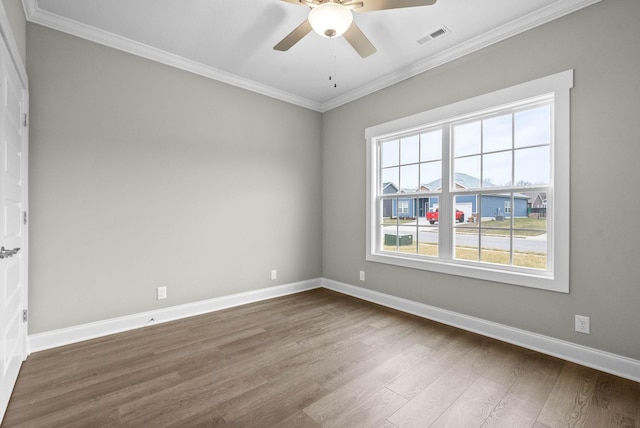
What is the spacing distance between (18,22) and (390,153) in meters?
3.57

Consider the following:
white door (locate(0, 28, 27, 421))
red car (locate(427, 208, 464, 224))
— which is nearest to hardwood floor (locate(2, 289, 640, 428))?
white door (locate(0, 28, 27, 421))

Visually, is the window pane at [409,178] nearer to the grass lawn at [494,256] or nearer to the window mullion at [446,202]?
the window mullion at [446,202]

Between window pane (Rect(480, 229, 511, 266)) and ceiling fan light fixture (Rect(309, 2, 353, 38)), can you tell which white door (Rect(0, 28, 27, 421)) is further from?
window pane (Rect(480, 229, 511, 266))

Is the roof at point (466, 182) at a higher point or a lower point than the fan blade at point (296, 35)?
lower

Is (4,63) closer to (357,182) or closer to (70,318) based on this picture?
(70,318)

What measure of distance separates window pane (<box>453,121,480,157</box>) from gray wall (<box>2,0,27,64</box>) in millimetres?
3656

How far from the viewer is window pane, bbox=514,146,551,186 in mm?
2545

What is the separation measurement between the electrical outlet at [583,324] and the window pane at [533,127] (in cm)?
143

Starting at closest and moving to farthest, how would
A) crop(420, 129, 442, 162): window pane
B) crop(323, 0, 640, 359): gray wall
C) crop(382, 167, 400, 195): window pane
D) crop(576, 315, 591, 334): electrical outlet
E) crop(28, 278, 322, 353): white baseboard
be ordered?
crop(323, 0, 640, 359): gray wall → crop(576, 315, 591, 334): electrical outlet → crop(28, 278, 322, 353): white baseboard → crop(420, 129, 442, 162): window pane → crop(382, 167, 400, 195): window pane

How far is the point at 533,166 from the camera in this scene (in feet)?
8.57

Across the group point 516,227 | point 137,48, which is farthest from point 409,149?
point 137,48

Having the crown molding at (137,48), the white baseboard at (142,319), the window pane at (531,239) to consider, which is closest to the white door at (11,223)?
the white baseboard at (142,319)

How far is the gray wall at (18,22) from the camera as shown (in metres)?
1.93

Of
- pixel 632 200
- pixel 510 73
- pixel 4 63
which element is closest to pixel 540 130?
pixel 510 73
